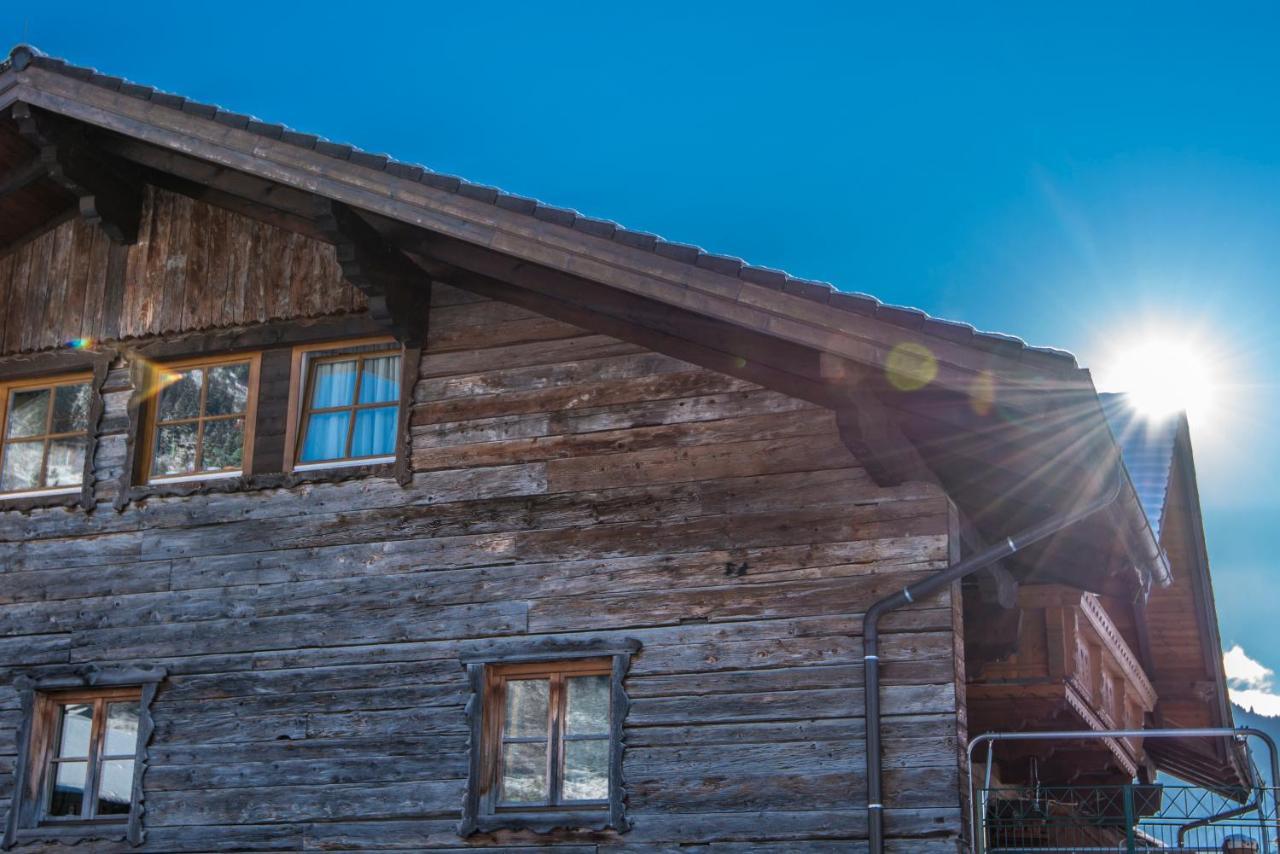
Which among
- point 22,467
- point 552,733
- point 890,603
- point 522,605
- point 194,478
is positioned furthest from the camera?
point 22,467

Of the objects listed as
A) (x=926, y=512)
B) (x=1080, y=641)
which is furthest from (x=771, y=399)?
(x=1080, y=641)

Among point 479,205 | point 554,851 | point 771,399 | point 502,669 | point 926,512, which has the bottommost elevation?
point 554,851

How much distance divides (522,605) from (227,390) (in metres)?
3.25

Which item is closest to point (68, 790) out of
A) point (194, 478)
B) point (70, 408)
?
point (194, 478)

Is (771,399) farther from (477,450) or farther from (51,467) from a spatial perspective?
(51,467)

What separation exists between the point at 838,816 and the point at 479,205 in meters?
4.60

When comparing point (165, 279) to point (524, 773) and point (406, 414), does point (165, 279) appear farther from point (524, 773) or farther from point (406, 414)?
point (524, 773)

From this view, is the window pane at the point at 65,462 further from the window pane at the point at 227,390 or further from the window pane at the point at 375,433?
the window pane at the point at 375,433

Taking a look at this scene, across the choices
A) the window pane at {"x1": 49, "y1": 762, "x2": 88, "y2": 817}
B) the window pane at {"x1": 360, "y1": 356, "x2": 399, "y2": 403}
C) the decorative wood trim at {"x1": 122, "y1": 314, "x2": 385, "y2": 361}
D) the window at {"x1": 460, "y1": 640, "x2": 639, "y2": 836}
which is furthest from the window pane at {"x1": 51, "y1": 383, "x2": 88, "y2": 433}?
the window at {"x1": 460, "y1": 640, "x2": 639, "y2": 836}

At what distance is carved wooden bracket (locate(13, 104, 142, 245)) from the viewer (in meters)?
12.4

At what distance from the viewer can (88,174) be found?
41.5 feet

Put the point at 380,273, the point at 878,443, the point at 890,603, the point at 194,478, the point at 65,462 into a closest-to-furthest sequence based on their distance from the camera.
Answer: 1. the point at 890,603
2. the point at 878,443
3. the point at 380,273
4. the point at 194,478
5. the point at 65,462

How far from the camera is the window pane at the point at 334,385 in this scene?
39.6 ft

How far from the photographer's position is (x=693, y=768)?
1004 cm
